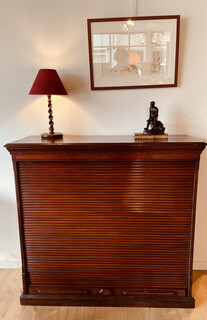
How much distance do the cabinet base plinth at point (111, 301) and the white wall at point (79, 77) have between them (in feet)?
2.12

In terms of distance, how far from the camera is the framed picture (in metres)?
1.70

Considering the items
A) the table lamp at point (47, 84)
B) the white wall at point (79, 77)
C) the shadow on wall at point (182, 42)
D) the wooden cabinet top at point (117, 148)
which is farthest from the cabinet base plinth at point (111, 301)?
the shadow on wall at point (182, 42)

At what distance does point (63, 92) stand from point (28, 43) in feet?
1.71

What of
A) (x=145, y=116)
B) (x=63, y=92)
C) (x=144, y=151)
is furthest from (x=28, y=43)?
(x=144, y=151)

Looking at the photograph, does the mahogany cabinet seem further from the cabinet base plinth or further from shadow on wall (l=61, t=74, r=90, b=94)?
shadow on wall (l=61, t=74, r=90, b=94)

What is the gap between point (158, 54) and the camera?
5.70 ft

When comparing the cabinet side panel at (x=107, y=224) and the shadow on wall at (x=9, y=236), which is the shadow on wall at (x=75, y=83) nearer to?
the cabinet side panel at (x=107, y=224)

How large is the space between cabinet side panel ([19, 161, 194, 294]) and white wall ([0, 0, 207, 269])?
49 centimetres

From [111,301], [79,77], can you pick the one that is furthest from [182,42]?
[111,301]

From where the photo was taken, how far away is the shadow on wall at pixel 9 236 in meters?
2.03

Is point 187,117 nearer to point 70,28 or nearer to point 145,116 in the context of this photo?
point 145,116

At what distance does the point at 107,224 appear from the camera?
1568 millimetres

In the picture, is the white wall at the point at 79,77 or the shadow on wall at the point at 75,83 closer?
the white wall at the point at 79,77

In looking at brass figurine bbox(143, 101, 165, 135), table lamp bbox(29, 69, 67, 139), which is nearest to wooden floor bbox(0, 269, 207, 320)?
brass figurine bbox(143, 101, 165, 135)
